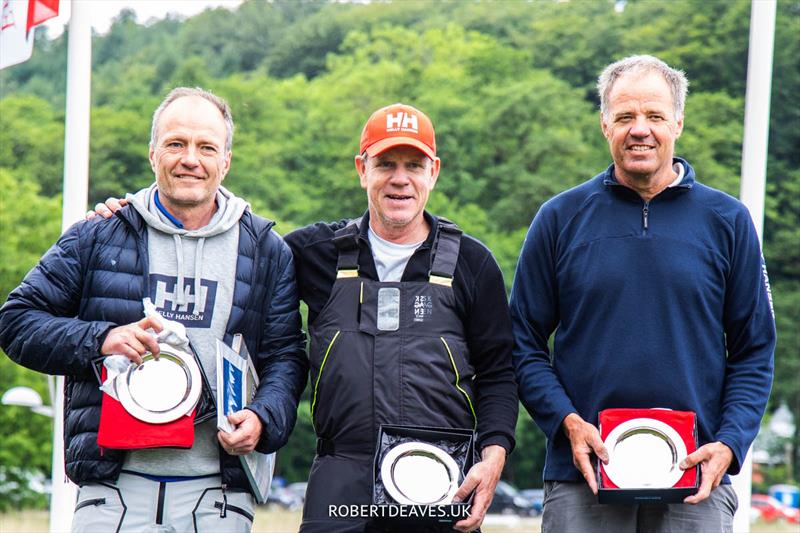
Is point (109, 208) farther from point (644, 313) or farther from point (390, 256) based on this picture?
point (644, 313)

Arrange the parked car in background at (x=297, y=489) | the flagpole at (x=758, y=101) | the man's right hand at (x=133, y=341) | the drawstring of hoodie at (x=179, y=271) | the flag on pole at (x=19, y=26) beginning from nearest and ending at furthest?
the man's right hand at (x=133, y=341), the drawstring of hoodie at (x=179, y=271), the flag on pole at (x=19, y=26), the flagpole at (x=758, y=101), the parked car in background at (x=297, y=489)

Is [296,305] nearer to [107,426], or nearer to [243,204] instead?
[243,204]

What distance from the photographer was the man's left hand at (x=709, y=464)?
3.81 metres

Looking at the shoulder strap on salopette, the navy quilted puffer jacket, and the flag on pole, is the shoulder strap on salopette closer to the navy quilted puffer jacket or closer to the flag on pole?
the navy quilted puffer jacket

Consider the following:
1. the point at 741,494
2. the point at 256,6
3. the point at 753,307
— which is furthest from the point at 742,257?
the point at 256,6

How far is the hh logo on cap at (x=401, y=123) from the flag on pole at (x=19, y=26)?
6.93 feet

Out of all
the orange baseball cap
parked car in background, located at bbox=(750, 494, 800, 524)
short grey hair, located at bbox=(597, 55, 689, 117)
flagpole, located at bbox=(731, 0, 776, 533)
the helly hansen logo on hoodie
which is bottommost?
parked car in background, located at bbox=(750, 494, 800, 524)

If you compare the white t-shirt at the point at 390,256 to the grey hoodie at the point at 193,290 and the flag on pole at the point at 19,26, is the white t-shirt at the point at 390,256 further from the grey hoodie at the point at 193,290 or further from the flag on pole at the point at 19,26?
the flag on pole at the point at 19,26

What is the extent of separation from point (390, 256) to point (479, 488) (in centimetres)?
88

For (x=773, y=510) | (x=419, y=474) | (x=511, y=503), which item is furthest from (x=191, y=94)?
(x=773, y=510)

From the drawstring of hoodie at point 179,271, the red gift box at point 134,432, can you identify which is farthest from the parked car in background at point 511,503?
the red gift box at point 134,432

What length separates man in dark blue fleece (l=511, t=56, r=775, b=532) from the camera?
3938 mm

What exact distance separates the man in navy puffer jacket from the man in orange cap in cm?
16

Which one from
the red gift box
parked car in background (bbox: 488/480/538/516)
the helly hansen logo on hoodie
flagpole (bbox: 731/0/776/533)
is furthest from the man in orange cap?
parked car in background (bbox: 488/480/538/516)
